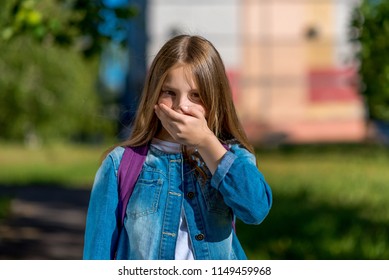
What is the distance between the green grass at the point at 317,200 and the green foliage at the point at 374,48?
148 centimetres

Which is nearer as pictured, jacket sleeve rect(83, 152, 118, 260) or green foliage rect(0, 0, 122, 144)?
jacket sleeve rect(83, 152, 118, 260)

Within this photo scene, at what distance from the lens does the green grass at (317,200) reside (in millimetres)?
7898

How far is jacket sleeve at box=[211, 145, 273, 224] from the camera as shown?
7.85 feet

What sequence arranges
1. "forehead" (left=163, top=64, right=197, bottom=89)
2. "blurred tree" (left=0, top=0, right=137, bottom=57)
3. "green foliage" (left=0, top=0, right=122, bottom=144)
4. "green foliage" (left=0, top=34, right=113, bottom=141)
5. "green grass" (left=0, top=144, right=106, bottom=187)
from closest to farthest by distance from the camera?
"forehead" (left=163, top=64, right=197, bottom=89)
"blurred tree" (left=0, top=0, right=137, bottom=57)
"green foliage" (left=0, top=0, right=122, bottom=144)
"green foliage" (left=0, top=34, right=113, bottom=141)
"green grass" (left=0, top=144, right=106, bottom=187)

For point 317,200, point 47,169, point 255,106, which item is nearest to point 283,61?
point 255,106

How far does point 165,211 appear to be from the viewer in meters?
2.53

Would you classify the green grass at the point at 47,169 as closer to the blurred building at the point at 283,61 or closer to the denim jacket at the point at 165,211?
the blurred building at the point at 283,61

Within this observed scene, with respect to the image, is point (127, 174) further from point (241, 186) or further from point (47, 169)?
point (47, 169)

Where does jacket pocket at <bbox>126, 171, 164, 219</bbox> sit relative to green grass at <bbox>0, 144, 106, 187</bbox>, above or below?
above

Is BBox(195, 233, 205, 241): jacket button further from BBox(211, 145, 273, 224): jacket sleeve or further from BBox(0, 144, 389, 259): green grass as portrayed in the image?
BBox(0, 144, 389, 259): green grass

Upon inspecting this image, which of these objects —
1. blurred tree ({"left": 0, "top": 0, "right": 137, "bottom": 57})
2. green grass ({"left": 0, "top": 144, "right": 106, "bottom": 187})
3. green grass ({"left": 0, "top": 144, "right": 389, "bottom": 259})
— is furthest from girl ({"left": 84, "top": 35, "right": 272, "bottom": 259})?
green grass ({"left": 0, "top": 144, "right": 106, "bottom": 187})

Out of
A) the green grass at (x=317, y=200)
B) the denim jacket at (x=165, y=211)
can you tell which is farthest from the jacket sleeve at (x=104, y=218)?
the green grass at (x=317, y=200)
